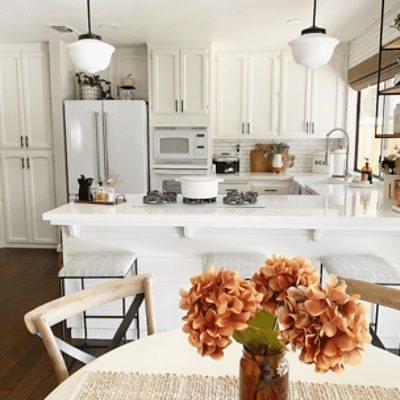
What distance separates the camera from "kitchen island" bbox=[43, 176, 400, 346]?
2.46 meters

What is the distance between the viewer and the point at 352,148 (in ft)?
17.2

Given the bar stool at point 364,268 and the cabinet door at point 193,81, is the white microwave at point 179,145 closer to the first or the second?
the cabinet door at point 193,81

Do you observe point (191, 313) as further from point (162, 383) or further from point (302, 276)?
point (162, 383)

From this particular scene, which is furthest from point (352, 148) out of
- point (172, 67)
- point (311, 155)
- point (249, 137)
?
point (172, 67)

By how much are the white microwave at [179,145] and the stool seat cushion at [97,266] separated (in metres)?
2.53

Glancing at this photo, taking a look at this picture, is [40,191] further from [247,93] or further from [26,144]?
[247,93]

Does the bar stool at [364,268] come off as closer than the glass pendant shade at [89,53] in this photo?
Yes

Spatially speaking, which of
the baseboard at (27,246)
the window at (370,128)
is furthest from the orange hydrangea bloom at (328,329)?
the baseboard at (27,246)

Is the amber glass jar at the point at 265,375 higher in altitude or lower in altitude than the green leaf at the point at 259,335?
lower

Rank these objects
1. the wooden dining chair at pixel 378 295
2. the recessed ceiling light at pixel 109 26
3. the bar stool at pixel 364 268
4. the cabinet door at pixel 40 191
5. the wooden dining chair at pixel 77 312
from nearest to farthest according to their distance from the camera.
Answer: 1. the wooden dining chair at pixel 77 312
2. the wooden dining chair at pixel 378 295
3. the bar stool at pixel 364 268
4. the recessed ceiling light at pixel 109 26
5. the cabinet door at pixel 40 191

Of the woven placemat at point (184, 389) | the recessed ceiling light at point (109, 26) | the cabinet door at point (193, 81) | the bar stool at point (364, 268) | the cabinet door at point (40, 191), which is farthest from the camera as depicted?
the cabinet door at point (40, 191)

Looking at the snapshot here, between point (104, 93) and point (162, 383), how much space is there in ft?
14.4

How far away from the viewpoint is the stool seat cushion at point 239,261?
237 centimetres

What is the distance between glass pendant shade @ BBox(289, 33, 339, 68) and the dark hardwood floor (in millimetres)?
2363
